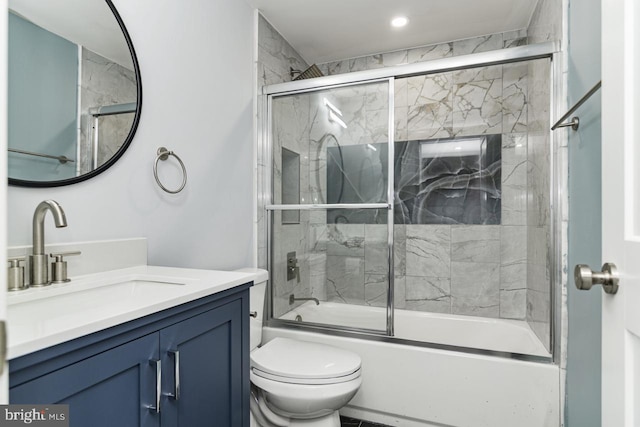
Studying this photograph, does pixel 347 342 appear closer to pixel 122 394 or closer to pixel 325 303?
pixel 325 303

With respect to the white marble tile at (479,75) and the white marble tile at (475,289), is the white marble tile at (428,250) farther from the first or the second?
the white marble tile at (479,75)

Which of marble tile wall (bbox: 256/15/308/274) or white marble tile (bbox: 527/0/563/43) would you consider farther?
marble tile wall (bbox: 256/15/308/274)

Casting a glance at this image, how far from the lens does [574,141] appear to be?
1.47 metres

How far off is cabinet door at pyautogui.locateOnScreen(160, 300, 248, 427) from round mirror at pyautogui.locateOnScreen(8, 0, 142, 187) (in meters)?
0.66

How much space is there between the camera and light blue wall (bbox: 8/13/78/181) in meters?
0.98

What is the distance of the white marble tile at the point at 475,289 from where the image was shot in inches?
98.8

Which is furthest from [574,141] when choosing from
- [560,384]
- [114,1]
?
[114,1]

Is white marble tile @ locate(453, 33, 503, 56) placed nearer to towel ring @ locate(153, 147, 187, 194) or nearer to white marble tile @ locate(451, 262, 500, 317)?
white marble tile @ locate(451, 262, 500, 317)

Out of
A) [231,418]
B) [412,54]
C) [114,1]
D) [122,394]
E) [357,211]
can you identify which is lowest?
[231,418]

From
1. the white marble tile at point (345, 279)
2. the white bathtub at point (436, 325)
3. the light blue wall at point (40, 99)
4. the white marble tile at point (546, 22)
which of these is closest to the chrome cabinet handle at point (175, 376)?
the light blue wall at point (40, 99)

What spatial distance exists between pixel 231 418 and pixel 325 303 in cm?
127

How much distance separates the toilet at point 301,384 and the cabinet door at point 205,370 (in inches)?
14.4

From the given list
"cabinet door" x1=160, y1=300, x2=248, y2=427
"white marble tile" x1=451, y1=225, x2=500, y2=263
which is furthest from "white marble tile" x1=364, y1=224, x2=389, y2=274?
"cabinet door" x1=160, y1=300, x2=248, y2=427

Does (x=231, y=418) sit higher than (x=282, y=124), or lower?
lower
